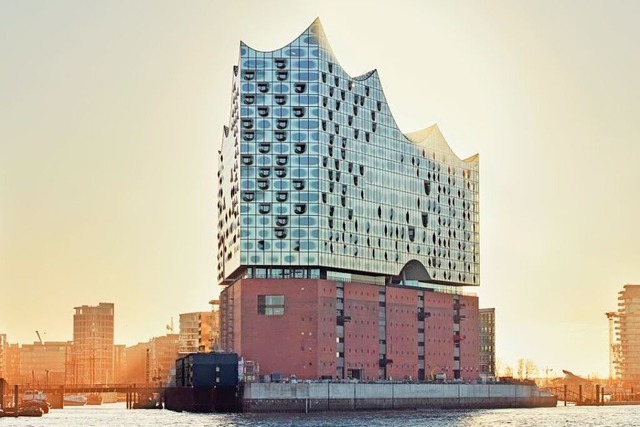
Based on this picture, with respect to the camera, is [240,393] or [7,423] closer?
[7,423]

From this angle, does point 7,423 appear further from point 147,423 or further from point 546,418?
point 546,418

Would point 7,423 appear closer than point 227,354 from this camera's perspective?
Yes

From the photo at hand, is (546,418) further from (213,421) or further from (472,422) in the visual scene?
(213,421)

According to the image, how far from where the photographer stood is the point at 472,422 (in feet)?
566

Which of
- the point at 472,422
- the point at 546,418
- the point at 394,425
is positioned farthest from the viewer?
the point at 546,418

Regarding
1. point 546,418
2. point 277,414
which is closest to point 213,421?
point 277,414

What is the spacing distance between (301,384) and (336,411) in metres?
6.66

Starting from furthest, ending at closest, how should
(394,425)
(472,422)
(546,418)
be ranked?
(546,418) → (472,422) → (394,425)

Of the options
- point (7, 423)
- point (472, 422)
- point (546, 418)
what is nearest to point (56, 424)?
point (7, 423)

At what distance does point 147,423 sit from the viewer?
175 metres

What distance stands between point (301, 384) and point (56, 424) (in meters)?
35.1

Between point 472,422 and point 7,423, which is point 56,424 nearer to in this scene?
point 7,423

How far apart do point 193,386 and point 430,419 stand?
124 feet

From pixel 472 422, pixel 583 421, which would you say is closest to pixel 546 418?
pixel 583 421
